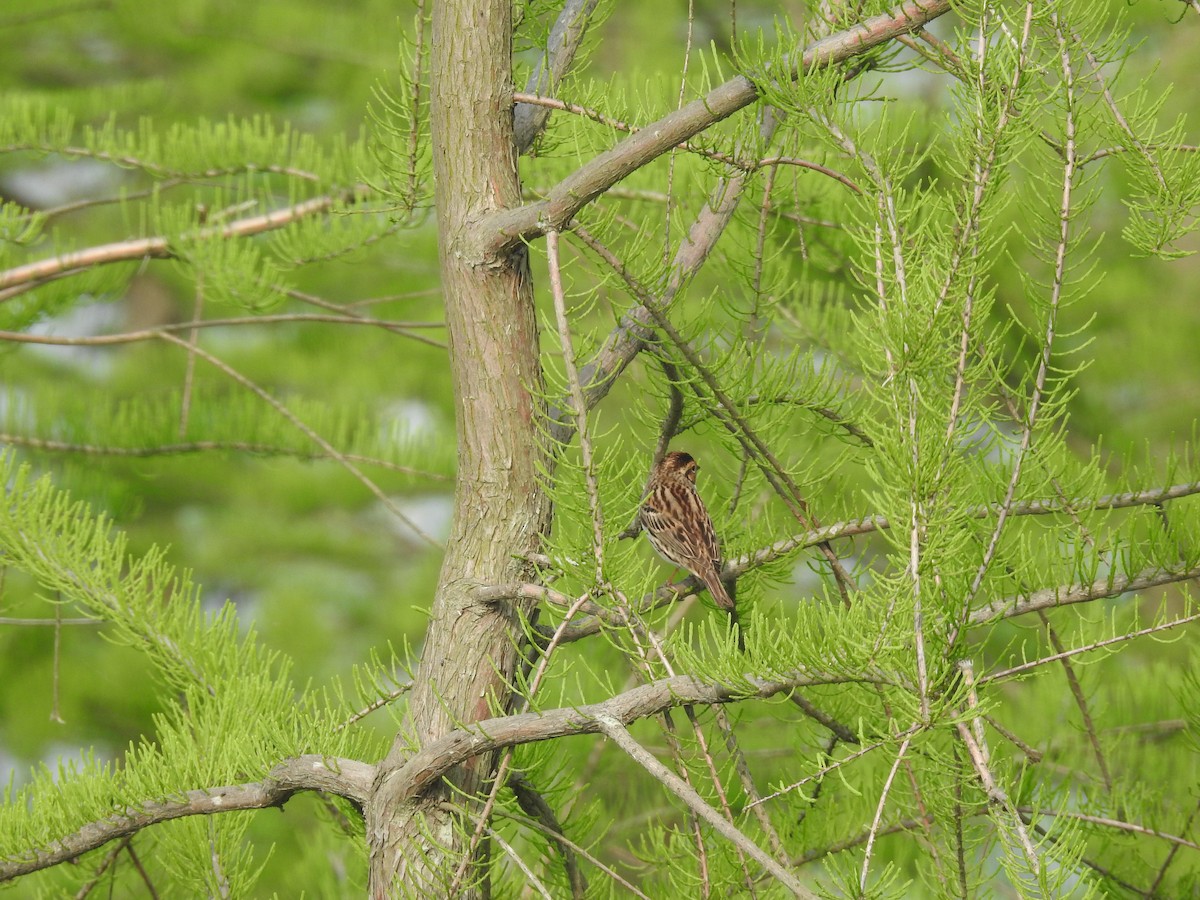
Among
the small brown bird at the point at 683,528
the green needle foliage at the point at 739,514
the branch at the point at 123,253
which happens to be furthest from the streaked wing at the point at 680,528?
the branch at the point at 123,253

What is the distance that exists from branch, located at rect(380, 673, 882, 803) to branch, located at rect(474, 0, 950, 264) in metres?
0.49

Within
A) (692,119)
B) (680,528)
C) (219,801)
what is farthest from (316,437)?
(692,119)

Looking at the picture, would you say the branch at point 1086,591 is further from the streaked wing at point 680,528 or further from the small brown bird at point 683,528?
the streaked wing at point 680,528

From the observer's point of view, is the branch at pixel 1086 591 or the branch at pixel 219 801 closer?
the branch at pixel 1086 591

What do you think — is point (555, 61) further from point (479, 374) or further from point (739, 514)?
point (739, 514)

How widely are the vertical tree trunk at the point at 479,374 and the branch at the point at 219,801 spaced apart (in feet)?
0.24

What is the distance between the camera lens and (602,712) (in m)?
1.17

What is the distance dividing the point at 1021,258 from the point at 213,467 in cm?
616

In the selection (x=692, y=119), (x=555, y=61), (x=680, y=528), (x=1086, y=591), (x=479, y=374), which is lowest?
(x=680, y=528)

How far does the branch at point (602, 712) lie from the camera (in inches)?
44.4

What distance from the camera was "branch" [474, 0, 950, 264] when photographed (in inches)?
47.9

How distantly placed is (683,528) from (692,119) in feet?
3.38

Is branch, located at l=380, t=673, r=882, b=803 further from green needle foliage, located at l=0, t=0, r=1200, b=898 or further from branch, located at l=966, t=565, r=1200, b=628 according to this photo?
branch, located at l=966, t=565, r=1200, b=628

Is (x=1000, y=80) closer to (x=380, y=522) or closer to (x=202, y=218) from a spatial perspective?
(x=202, y=218)
